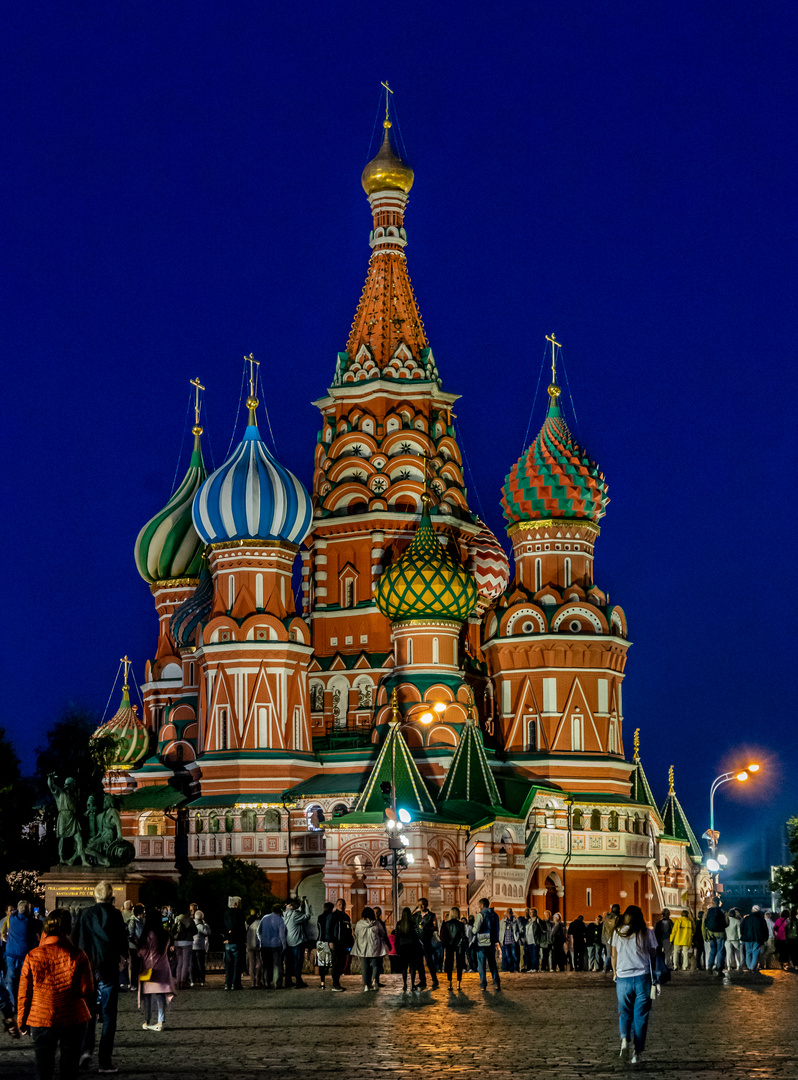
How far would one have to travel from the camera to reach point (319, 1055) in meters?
14.3

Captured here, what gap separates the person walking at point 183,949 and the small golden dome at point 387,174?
114 ft

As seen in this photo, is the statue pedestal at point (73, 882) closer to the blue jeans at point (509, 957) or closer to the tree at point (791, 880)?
the blue jeans at point (509, 957)

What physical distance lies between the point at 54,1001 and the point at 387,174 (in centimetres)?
4744

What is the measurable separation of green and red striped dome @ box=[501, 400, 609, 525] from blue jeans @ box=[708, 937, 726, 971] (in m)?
22.9

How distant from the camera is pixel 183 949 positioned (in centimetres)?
2528

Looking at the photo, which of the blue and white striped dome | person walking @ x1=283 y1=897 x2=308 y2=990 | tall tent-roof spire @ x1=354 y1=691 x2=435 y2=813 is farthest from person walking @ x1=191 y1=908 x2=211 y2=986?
the blue and white striped dome

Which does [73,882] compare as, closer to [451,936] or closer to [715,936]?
[715,936]

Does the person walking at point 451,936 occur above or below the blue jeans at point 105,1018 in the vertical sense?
above

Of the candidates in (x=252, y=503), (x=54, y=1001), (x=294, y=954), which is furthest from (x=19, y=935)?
(x=252, y=503)

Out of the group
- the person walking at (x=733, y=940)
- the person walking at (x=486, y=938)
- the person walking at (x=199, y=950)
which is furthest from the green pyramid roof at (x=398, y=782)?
the person walking at (x=486, y=938)

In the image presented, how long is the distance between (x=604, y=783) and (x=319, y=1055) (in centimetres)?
3665

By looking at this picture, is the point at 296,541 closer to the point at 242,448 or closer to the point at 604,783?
the point at 242,448

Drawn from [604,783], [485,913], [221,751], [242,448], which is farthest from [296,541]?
[485,913]

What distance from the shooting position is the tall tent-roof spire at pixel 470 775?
153ft
